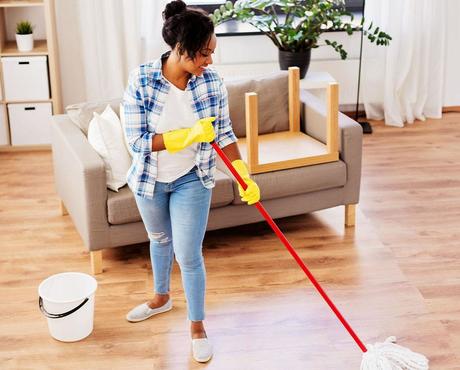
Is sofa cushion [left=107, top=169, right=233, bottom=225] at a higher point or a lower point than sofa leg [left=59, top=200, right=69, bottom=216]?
higher

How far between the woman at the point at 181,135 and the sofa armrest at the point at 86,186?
58 cm

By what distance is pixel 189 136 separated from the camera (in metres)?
2.62

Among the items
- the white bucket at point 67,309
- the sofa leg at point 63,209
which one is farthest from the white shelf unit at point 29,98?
the white bucket at point 67,309

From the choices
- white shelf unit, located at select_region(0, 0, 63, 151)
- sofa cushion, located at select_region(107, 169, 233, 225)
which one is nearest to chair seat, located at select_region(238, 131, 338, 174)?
sofa cushion, located at select_region(107, 169, 233, 225)

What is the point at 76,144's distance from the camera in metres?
3.62

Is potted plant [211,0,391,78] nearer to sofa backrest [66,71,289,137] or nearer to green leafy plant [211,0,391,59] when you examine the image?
green leafy plant [211,0,391,59]

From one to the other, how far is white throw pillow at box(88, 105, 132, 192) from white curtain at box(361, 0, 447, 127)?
2.32 m

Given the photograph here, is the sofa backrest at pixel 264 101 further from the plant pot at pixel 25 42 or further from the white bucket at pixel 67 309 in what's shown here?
the plant pot at pixel 25 42

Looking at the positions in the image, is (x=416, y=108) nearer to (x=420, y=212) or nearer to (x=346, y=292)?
(x=420, y=212)

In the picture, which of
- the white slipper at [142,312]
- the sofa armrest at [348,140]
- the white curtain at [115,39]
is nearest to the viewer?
the white slipper at [142,312]

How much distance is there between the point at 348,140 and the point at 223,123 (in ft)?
A: 4.02

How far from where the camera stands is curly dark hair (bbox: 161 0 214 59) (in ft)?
8.19

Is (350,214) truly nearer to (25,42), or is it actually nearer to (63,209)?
(63,209)

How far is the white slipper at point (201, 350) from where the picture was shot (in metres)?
2.99
